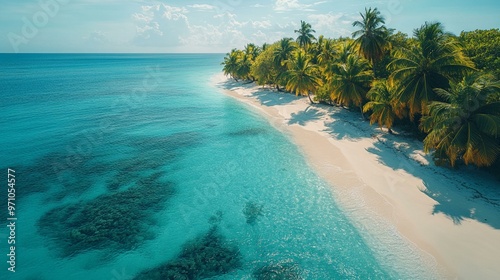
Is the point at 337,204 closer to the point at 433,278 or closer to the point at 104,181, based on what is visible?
the point at 433,278

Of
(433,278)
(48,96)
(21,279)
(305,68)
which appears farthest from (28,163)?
(48,96)

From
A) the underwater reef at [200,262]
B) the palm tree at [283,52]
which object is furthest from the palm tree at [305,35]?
the underwater reef at [200,262]

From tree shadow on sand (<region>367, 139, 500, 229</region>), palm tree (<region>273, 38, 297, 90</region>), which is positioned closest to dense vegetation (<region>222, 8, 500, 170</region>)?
tree shadow on sand (<region>367, 139, 500, 229</region>)

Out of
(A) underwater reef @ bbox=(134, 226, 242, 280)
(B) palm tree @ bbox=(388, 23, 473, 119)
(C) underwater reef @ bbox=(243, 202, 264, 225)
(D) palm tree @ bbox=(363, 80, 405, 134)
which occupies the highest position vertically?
(B) palm tree @ bbox=(388, 23, 473, 119)

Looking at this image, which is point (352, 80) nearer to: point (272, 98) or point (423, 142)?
point (423, 142)

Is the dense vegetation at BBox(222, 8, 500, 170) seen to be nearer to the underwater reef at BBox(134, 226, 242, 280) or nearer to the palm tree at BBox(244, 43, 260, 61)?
the underwater reef at BBox(134, 226, 242, 280)

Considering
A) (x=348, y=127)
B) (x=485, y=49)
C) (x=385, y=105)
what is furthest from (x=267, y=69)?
(x=485, y=49)

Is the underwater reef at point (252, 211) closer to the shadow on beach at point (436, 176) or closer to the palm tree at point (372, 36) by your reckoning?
the shadow on beach at point (436, 176)
